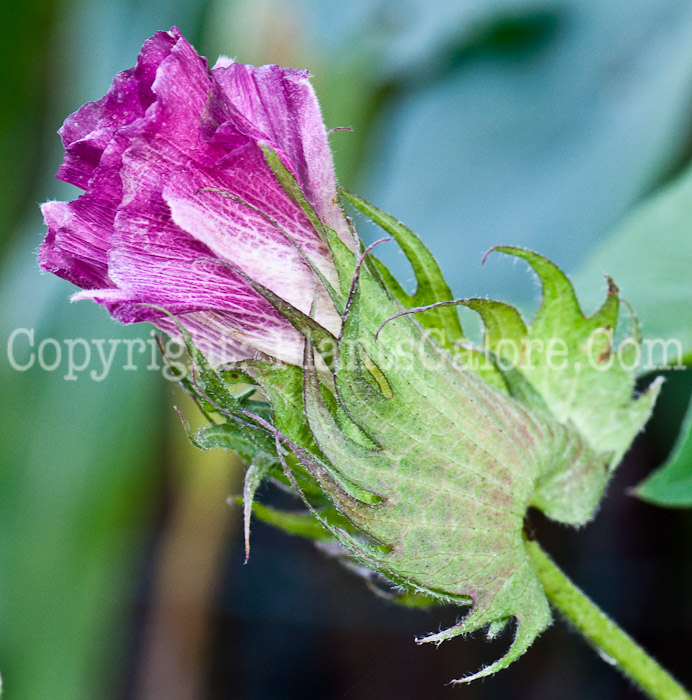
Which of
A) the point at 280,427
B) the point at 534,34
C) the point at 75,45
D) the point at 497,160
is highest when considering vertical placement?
the point at 75,45

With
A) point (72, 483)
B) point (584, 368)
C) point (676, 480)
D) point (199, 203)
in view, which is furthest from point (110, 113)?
point (72, 483)

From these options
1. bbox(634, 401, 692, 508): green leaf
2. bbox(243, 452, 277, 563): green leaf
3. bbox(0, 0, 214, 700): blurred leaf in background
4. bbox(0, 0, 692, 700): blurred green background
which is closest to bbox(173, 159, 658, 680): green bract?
bbox(243, 452, 277, 563): green leaf

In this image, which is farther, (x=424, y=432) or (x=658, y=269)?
(x=658, y=269)

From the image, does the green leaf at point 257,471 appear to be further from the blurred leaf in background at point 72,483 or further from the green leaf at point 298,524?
the blurred leaf in background at point 72,483

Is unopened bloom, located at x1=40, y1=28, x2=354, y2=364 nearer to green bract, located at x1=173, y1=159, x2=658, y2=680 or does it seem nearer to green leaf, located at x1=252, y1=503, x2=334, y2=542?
green bract, located at x1=173, y1=159, x2=658, y2=680

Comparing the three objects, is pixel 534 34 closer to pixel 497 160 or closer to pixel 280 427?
pixel 497 160

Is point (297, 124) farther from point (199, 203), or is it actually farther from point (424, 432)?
point (424, 432)

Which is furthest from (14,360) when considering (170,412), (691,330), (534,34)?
(691,330)
